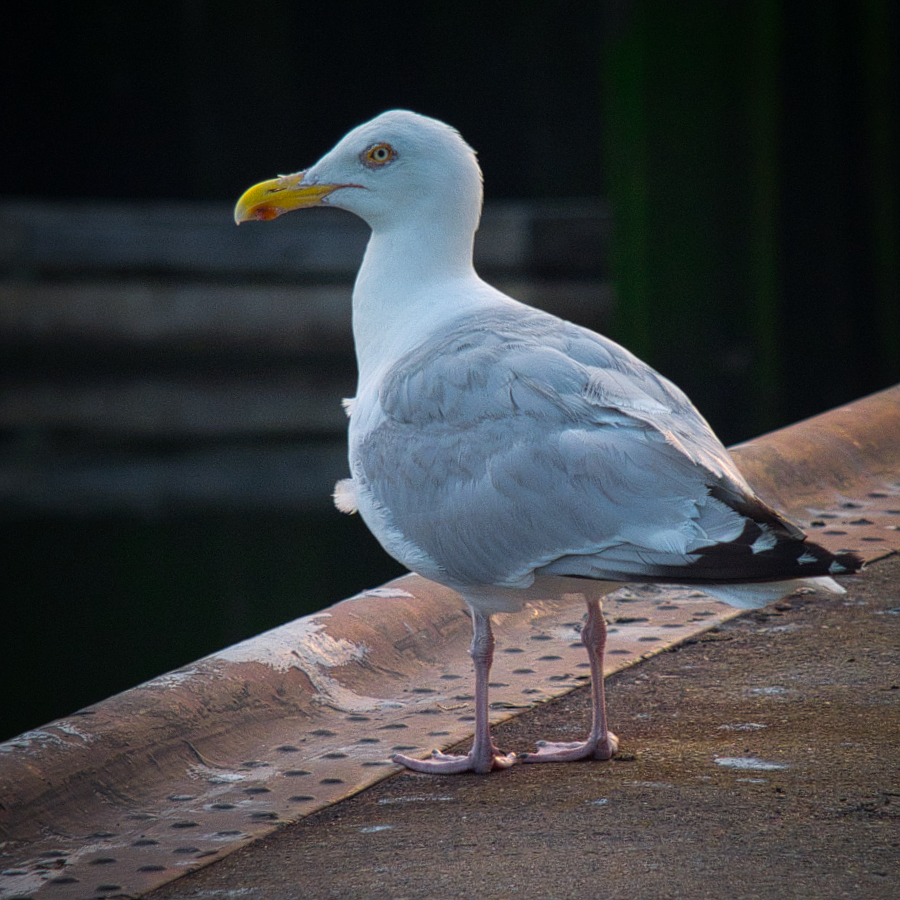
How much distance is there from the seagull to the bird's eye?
58mm

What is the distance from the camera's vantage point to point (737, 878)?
233 cm

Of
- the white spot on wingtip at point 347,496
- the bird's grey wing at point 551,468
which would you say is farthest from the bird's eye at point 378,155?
the white spot on wingtip at point 347,496

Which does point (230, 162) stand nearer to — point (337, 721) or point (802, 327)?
point (802, 327)

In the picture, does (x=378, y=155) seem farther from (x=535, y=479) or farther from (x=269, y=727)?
(x=269, y=727)

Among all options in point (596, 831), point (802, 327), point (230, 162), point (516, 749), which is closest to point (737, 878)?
point (596, 831)

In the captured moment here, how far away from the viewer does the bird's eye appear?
12.0ft

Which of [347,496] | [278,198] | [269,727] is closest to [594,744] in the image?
[269,727]

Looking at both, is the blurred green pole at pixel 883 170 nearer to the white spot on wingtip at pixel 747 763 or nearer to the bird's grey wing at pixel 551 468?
the bird's grey wing at pixel 551 468

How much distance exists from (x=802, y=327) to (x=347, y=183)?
23.7 ft

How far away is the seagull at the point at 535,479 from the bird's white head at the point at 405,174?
→ 0.02 meters

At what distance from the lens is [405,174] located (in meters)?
3.67

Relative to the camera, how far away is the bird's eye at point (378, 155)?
367cm

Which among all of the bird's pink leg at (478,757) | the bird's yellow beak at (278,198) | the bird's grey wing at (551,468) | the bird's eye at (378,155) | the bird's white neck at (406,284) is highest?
the bird's eye at (378,155)

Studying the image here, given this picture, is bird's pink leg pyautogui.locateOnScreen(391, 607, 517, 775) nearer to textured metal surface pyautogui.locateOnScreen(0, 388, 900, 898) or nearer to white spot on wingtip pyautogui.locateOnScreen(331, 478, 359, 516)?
textured metal surface pyautogui.locateOnScreen(0, 388, 900, 898)
